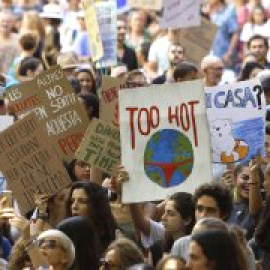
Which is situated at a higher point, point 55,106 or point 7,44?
point 55,106

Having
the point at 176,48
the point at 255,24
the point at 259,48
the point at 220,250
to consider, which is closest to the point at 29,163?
the point at 220,250

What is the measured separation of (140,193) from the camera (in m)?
13.6

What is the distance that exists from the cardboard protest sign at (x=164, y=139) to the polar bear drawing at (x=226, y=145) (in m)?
0.86

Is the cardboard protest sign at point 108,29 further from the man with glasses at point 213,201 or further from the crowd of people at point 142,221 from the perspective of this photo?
the man with glasses at point 213,201

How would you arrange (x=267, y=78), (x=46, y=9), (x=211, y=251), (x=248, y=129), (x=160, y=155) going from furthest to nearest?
(x=46, y=9), (x=267, y=78), (x=248, y=129), (x=160, y=155), (x=211, y=251)

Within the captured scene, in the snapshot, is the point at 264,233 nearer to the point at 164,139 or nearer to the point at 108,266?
the point at 164,139

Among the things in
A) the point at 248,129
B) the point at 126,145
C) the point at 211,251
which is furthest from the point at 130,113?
the point at 211,251

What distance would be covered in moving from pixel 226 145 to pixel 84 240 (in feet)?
8.11

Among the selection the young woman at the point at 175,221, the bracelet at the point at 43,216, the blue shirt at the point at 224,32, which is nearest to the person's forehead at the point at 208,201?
the young woman at the point at 175,221

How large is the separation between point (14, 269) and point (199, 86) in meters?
1.95

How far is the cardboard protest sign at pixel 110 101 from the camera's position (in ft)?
50.9

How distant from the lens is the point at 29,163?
1452cm

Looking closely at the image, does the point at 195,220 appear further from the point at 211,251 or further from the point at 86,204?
the point at 211,251

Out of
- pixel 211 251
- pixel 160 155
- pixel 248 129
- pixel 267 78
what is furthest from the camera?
pixel 267 78
